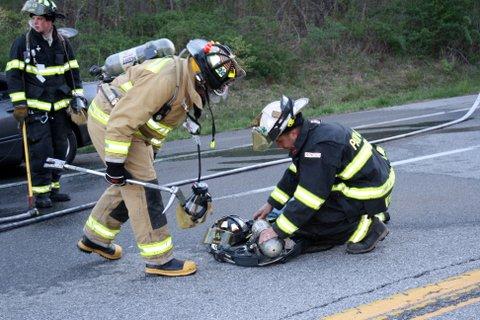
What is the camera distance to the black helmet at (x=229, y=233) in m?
4.99

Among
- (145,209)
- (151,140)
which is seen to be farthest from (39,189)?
(145,209)

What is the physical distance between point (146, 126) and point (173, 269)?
38.0 inches

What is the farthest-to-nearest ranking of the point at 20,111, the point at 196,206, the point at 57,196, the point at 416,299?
the point at 57,196 → the point at 20,111 → the point at 196,206 → the point at 416,299

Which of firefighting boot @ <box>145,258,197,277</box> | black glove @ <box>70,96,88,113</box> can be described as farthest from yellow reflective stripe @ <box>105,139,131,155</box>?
black glove @ <box>70,96,88,113</box>

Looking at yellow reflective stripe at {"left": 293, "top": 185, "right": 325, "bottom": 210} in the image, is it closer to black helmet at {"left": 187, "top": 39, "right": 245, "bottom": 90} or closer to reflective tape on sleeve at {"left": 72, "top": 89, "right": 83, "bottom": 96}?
black helmet at {"left": 187, "top": 39, "right": 245, "bottom": 90}

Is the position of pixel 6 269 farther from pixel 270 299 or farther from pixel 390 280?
pixel 390 280

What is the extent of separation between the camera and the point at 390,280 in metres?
4.26

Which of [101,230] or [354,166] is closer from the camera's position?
[354,166]

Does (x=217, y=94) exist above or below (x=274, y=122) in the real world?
above

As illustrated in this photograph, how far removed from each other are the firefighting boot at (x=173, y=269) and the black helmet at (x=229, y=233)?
0.37 metres

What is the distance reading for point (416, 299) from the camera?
154 inches

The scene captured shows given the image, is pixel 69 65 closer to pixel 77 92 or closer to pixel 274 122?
pixel 77 92

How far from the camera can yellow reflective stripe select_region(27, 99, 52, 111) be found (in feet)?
22.6

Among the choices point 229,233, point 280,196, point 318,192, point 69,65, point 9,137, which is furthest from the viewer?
point 9,137
